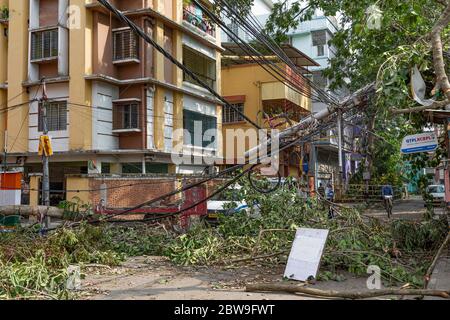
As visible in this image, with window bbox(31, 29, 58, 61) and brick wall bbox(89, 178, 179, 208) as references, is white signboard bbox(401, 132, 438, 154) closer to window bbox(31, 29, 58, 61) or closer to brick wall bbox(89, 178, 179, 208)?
brick wall bbox(89, 178, 179, 208)

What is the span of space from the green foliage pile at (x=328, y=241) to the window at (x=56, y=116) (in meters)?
11.9

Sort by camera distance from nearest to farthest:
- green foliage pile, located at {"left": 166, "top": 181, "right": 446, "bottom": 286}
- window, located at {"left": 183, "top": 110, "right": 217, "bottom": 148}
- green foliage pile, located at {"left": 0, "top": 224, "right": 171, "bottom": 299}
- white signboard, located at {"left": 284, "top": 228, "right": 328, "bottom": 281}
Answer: green foliage pile, located at {"left": 0, "top": 224, "right": 171, "bottom": 299} → white signboard, located at {"left": 284, "top": 228, "right": 328, "bottom": 281} → green foliage pile, located at {"left": 166, "top": 181, "right": 446, "bottom": 286} → window, located at {"left": 183, "top": 110, "right": 217, "bottom": 148}

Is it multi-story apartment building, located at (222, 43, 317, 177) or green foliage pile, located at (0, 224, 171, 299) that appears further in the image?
multi-story apartment building, located at (222, 43, 317, 177)

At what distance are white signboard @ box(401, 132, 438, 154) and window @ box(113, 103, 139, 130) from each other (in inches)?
504

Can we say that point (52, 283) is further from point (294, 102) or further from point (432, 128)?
point (294, 102)

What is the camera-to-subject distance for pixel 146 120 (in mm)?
20516

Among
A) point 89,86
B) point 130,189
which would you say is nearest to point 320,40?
point 89,86

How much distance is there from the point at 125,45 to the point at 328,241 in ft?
49.4

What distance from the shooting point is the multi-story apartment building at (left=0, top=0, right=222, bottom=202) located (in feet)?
65.5

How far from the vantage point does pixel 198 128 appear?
24625mm

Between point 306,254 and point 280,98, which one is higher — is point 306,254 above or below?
below

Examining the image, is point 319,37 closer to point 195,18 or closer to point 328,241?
point 195,18

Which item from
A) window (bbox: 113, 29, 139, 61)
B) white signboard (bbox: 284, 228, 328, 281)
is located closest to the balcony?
Answer: window (bbox: 113, 29, 139, 61)
